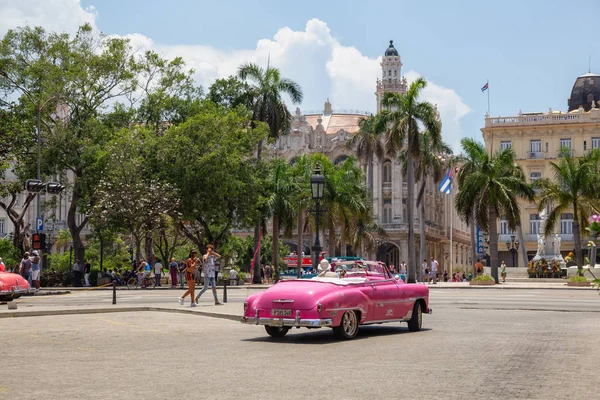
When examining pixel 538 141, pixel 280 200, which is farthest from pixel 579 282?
pixel 538 141

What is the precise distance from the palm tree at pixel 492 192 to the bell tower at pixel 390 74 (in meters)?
56.4

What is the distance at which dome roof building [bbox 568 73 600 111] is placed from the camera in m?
93.7

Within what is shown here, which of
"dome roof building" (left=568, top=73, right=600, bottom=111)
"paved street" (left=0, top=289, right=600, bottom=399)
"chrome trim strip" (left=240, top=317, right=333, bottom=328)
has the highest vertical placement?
"dome roof building" (left=568, top=73, right=600, bottom=111)

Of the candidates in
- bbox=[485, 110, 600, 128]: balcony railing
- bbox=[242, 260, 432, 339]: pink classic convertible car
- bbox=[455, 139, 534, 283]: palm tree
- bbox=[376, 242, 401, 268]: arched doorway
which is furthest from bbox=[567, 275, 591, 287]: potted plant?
bbox=[376, 242, 401, 268]: arched doorway

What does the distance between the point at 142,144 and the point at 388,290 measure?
3862 centimetres

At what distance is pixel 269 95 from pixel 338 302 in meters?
43.7

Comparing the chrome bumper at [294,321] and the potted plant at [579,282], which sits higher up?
the potted plant at [579,282]

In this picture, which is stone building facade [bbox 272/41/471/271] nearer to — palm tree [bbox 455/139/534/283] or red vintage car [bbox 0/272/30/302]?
palm tree [bbox 455/139/534/283]

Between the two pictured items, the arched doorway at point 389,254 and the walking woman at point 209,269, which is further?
the arched doorway at point 389,254

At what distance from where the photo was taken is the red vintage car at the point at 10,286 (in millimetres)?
25047

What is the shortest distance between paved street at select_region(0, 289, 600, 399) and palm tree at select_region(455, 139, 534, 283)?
111 feet

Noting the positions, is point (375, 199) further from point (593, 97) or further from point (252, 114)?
point (252, 114)

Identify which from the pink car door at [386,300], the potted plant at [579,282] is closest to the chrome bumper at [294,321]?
the pink car door at [386,300]

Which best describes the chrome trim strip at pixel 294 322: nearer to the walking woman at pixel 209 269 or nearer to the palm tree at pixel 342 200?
the walking woman at pixel 209 269
